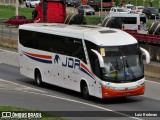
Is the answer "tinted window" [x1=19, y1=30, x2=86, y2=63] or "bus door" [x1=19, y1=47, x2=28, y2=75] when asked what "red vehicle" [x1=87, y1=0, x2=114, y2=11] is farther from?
"tinted window" [x1=19, y1=30, x2=86, y2=63]

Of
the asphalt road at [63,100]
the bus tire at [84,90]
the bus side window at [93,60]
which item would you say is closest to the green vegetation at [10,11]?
the asphalt road at [63,100]

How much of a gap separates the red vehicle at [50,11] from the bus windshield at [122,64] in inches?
1076

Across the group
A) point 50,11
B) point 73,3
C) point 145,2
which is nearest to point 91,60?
point 50,11

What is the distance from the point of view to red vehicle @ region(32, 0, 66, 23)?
48562mm

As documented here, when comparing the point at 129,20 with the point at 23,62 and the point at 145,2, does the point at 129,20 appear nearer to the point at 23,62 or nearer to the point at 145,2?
the point at 23,62

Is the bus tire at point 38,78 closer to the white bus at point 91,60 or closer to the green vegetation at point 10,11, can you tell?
the white bus at point 91,60

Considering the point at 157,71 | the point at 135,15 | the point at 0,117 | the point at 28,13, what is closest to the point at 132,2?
the point at 28,13

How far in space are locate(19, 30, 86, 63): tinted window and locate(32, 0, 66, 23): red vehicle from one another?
21.2 metres

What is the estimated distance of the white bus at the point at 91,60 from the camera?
2103 centimetres

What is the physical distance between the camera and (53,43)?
2461 centimetres

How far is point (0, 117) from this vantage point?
52.7 feet

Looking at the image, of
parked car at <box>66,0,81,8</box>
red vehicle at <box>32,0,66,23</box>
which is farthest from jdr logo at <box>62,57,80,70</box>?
parked car at <box>66,0,81,8</box>

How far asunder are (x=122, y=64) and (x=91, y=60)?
1.24m

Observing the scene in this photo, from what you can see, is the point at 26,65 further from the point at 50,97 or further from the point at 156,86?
the point at 156,86
